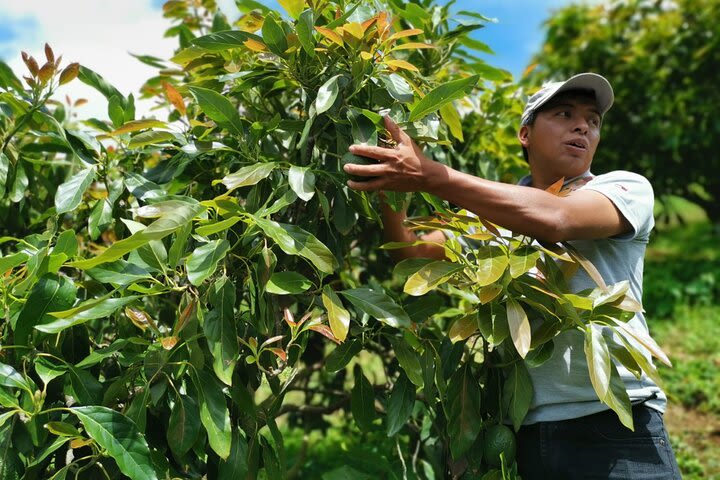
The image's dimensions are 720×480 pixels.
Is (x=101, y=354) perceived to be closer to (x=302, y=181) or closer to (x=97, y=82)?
(x=302, y=181)

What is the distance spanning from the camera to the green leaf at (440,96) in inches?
69.5

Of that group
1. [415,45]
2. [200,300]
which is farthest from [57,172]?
[415,45]

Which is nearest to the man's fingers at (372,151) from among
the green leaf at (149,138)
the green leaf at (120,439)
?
the green leaf at (149,138)

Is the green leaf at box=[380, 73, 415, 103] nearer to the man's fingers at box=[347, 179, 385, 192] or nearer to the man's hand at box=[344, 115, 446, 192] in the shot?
the man's hand at box=[344, 115, 446, 192]

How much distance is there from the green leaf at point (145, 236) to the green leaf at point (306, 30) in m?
0.49

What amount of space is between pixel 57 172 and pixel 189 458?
1.28m

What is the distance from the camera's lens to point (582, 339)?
76.2 inches

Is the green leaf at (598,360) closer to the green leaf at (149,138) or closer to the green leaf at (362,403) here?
the green leaf at (362,403)

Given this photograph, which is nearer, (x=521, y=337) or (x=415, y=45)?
(x=521, y=337)

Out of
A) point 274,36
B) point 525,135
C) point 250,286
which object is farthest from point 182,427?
point 525,135

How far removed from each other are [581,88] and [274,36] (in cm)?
94

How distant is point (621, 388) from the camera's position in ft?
5.72

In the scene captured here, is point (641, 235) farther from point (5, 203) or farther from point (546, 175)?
point (5, 203)

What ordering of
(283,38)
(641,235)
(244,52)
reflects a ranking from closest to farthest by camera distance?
(283,38), (641,235), (244,52)
